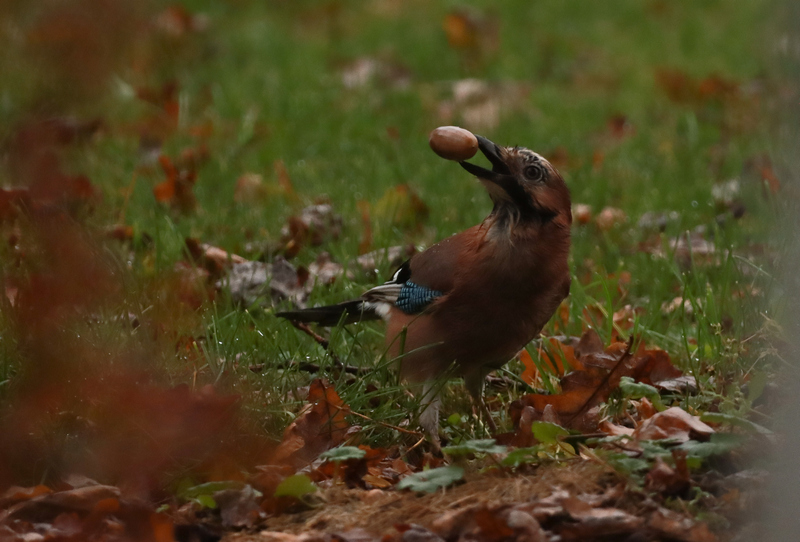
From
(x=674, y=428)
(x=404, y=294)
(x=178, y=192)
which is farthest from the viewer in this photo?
(x=178, y=192)

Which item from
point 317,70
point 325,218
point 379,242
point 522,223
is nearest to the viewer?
point 522,223

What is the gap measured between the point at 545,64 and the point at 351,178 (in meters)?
3.15

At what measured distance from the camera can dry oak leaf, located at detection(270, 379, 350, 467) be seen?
10.2ft

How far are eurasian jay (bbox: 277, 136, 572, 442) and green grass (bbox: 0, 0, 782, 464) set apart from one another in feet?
0.55

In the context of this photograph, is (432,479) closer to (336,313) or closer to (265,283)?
(336,313)

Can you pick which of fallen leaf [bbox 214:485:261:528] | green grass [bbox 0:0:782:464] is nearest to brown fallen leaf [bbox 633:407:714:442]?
green grass [bbox 0:0:782:464]

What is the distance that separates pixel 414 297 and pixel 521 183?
0.55 meters

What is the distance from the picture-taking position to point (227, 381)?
131 inches

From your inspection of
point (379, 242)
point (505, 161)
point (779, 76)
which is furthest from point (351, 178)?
point (779, 76)

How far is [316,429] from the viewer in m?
3.25

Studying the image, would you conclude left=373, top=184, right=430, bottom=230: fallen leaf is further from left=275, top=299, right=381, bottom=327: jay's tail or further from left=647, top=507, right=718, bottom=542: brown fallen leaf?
left=647, top=507, right=718, bottom=542: brown fallen leaf

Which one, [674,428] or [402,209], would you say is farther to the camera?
[402,209]

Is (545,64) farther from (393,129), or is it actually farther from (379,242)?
(379,242)

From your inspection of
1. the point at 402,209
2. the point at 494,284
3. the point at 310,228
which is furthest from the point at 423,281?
the point at 402,209
